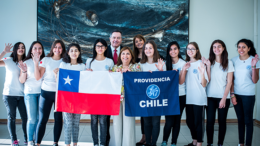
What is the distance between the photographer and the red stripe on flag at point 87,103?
2.34m

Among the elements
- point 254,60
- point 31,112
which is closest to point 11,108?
point 31,112

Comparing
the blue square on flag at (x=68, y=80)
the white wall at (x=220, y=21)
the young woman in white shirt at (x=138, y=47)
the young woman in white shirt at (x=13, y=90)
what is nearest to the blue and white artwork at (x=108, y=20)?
the white wall at (x=220, y=21)

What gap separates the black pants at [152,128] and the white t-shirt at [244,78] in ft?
3.99

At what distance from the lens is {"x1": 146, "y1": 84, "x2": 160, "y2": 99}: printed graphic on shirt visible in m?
2.35

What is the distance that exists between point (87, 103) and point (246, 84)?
2.18 meters

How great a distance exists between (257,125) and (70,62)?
407 cm

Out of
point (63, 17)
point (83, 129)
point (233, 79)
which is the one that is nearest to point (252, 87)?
point (233, 79)

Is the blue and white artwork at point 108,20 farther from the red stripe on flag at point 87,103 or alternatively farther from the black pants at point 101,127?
the black pants at point 101,127

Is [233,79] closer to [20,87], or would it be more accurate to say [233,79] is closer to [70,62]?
[70,62]

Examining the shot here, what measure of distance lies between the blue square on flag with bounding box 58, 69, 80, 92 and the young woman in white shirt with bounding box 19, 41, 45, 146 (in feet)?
1.55

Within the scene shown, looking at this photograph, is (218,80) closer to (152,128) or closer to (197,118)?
(197,118)

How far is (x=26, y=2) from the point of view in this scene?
402cm

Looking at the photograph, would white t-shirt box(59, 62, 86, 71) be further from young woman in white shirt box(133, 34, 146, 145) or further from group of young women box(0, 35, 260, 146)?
young woman in white shirt box(133, 34, 146, 145)

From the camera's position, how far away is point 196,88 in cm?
244
